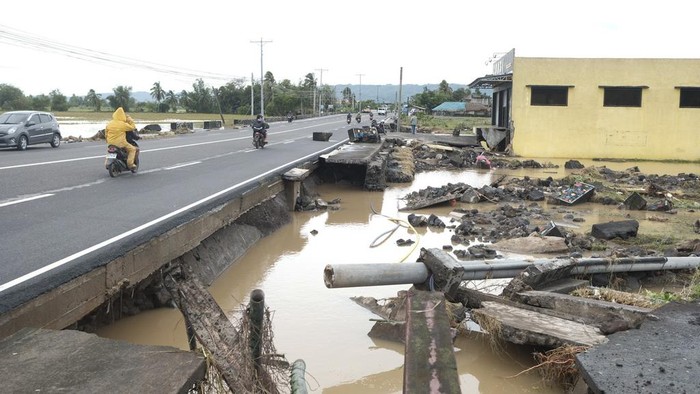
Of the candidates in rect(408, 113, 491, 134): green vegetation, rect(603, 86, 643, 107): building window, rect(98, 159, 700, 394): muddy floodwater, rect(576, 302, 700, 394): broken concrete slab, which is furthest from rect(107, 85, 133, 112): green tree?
rect(576, 302, 700, 394): broken concrete slab

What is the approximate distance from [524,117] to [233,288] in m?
24.1

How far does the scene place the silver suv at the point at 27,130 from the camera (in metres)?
20.4

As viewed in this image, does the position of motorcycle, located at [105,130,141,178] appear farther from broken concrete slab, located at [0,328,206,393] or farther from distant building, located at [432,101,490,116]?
distant building, located at [432,101,490,116]

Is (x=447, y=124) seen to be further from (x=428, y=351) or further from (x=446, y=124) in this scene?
(x=428, y=351)

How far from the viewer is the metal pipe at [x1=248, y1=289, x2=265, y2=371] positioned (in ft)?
12.2

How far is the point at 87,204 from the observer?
29.8 feet

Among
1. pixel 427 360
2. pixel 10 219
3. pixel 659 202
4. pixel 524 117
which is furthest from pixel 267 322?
pixel 524 117

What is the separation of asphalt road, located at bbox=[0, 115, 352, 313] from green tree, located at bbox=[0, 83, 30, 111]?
209 ft

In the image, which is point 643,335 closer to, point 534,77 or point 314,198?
point 314,198

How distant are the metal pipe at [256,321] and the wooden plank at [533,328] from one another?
2592 mm

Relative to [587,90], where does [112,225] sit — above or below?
below

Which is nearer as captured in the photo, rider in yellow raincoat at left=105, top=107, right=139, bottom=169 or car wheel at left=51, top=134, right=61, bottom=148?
rider in yellow raincoat at left=105, top=107, right=139, bottom=169

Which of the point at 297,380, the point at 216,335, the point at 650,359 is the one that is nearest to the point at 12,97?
the point at 216,335

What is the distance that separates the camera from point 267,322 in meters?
3.99
